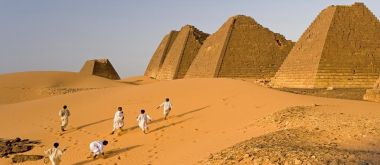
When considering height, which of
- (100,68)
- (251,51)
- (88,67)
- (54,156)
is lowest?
(54,156)

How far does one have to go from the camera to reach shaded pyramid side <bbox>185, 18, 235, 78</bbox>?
31641 millimetres

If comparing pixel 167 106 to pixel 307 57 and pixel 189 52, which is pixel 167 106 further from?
pixel 189 52

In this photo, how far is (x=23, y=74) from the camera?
34.4m

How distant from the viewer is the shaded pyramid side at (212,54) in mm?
31641

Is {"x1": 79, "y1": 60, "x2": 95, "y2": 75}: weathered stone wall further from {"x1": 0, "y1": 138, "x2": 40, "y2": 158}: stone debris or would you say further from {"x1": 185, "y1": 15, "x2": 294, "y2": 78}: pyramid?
{"x1": 0, "y1": 138, "x2": 40, "y2": 158}: stone debris

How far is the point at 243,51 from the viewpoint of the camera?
3216 cm

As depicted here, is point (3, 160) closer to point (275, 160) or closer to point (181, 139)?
point (181, 139)

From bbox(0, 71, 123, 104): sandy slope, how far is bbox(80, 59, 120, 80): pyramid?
816 cm

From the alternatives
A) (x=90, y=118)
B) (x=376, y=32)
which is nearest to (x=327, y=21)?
(x=376, y=32)

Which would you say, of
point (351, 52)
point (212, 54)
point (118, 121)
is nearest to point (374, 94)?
point (118, 121)

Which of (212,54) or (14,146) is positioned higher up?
(212,54)

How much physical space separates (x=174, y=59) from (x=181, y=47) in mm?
1301

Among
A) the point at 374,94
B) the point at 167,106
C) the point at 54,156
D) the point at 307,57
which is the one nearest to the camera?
the point at 54,156

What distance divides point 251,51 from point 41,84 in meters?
14.6
